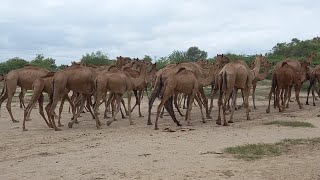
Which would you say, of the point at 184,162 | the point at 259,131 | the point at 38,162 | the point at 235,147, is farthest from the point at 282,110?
the point at 38,162

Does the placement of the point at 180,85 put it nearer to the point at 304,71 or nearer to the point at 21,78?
the point at 21,78

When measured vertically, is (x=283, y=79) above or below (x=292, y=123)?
above

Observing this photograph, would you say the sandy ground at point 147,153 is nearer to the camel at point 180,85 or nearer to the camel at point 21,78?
the camel at point 180,85

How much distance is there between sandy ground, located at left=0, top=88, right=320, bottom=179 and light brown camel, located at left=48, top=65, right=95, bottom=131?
3.29 ft

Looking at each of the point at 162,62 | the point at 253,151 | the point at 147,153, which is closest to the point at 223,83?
the point at 253,151

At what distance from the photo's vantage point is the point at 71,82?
15172mm

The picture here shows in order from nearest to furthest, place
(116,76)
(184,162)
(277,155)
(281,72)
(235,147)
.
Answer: (184,162)
(277,155)
(235,147)
(116,76)
(281,72)

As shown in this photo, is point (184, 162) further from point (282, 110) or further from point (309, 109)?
point (309, 109)

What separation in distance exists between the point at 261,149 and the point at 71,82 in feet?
23.4

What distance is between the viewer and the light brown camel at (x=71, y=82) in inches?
590

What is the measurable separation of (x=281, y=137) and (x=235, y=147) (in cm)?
208

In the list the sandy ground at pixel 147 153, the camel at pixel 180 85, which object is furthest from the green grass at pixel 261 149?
the camel at pixel 180 85

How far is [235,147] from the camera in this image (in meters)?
10.8

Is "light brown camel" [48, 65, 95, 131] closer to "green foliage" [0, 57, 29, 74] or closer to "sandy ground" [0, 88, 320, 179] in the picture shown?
"sandy ground" [0, 88, 320, 179]
